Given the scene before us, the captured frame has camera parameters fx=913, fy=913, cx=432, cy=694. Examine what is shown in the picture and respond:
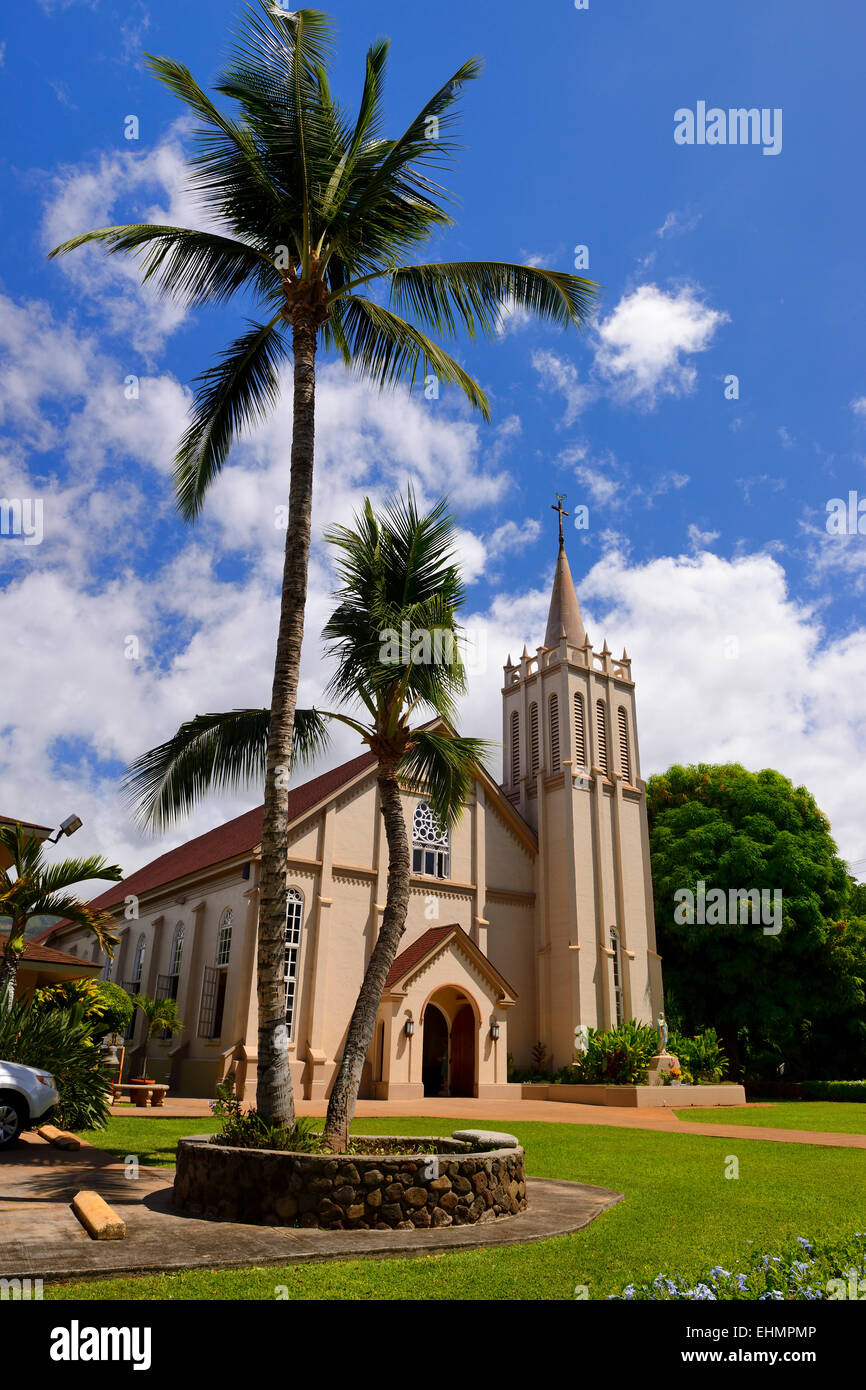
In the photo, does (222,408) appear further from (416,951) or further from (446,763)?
(416,951)

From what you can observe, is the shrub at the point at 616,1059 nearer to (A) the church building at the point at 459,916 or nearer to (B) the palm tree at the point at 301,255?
(A) the church building at the point at 459,916

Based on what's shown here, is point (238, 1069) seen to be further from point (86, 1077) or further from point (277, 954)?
point (277, 954)

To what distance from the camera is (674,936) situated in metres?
→ 35.8

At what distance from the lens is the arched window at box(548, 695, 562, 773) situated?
32844mm

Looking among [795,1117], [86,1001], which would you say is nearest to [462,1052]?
[795,1117]

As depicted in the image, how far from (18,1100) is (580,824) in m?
21.9

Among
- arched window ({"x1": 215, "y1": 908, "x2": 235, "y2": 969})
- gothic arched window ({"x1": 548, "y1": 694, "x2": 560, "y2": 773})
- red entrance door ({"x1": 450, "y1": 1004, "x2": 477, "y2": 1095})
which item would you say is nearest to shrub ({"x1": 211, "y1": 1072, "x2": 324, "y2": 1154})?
arched window ({"x1": 215, "y1": 908, "x2": 235, "y2": 969})

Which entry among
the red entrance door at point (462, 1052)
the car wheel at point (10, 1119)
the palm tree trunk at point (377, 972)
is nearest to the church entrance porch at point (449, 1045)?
the red entrance door at point (462, 1052)

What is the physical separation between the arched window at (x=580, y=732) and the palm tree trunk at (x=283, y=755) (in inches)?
896

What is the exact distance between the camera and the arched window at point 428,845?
1153 inches

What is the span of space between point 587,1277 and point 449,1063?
22870mm

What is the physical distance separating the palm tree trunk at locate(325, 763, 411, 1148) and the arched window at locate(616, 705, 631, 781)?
2257 cm

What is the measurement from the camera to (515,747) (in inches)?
1373
